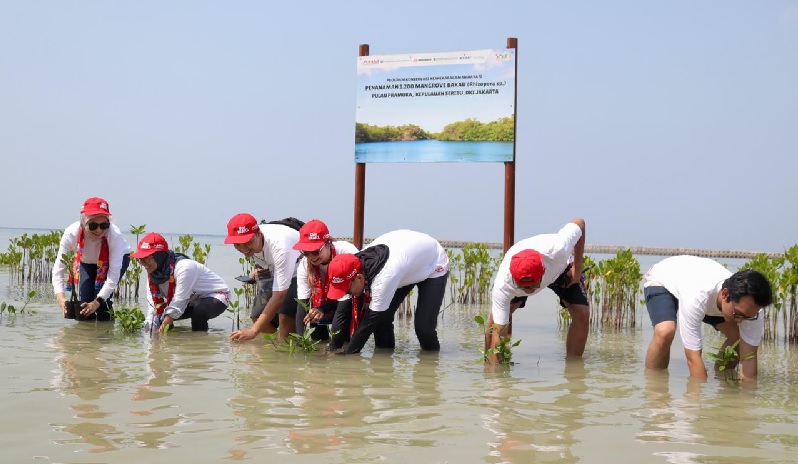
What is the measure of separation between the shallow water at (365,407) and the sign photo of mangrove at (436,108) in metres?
2.60

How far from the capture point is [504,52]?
27.7 ft

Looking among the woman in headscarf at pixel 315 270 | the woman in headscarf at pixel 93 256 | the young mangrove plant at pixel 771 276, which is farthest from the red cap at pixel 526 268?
the woman in headscarf at pixel 93 256

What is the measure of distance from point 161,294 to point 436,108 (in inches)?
140

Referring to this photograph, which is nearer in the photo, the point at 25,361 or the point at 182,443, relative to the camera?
the point at 182,443

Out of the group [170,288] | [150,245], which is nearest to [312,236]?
[150,245]

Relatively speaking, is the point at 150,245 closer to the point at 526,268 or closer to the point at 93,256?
the point at 93,256

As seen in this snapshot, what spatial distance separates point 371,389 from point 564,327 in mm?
4478

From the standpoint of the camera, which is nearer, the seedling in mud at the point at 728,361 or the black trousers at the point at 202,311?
the seedling in mud at the point at 728,361

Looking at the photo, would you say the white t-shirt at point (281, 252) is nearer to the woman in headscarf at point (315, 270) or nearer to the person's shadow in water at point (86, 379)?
the woman in headscarf at point (315, 270)

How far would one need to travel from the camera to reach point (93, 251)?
8039mm

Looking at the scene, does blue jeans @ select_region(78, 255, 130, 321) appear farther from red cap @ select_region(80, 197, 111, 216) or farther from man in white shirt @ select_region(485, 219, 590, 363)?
man in white shirt @ select_region(485, 219, 590, 363)

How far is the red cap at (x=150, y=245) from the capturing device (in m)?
7.06

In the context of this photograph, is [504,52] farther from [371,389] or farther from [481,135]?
[371,389]

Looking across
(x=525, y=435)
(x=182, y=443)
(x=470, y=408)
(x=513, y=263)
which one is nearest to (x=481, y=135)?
(x=513, y=263)
